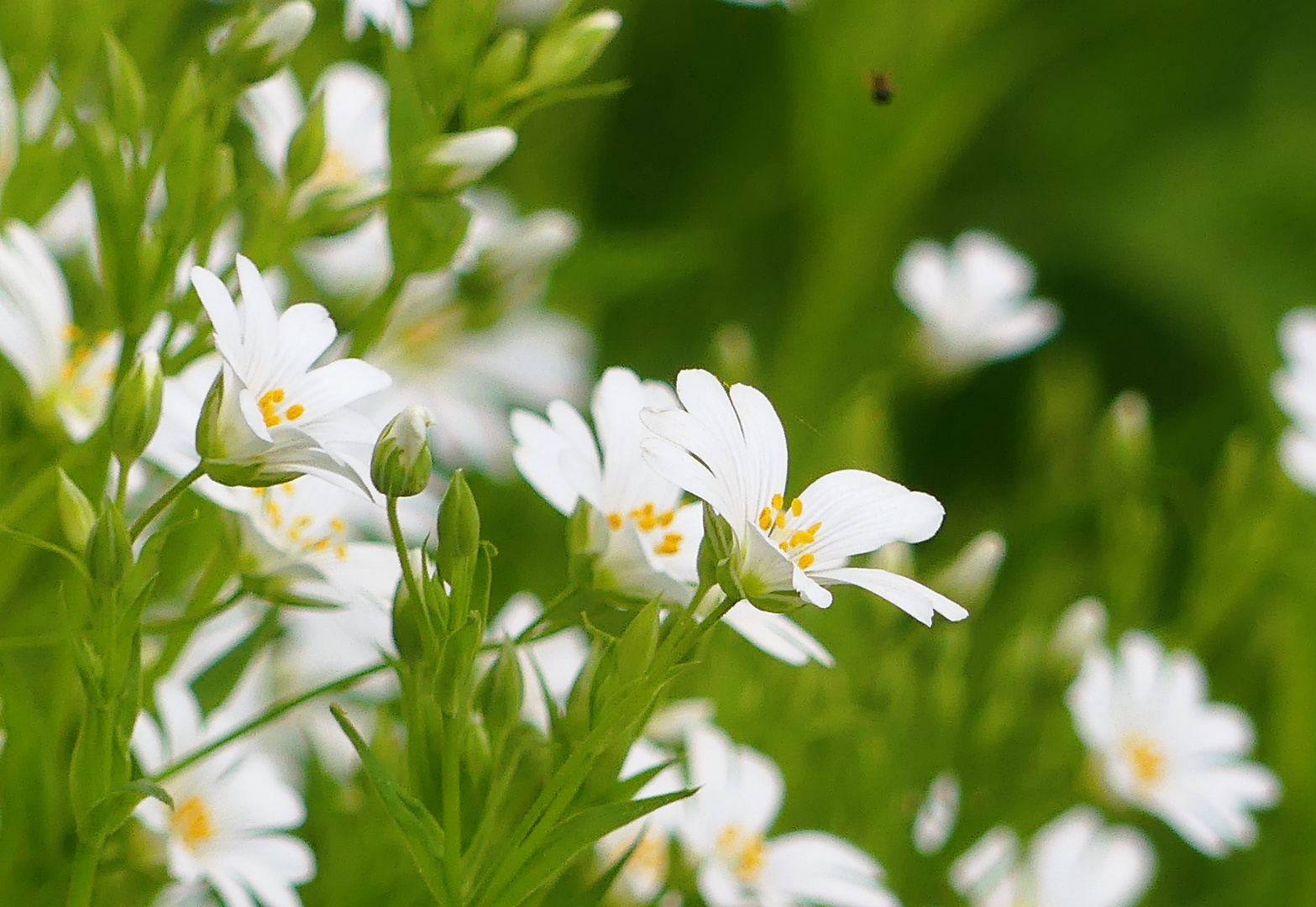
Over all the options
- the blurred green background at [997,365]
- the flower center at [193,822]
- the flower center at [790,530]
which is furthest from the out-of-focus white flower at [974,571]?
the flower center at [193,822]

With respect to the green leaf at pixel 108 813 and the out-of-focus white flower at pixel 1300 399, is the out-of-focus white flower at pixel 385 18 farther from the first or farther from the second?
→ the out-of-focus white flower at pixel 1300 399

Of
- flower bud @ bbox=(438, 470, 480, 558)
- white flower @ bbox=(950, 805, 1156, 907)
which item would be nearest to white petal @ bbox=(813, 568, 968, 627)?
flower bud @ bbox=(438, 470, 480, 558)

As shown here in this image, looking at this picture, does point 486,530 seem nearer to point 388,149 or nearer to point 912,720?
point 912,720

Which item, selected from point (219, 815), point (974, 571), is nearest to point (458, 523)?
point (219, 815)

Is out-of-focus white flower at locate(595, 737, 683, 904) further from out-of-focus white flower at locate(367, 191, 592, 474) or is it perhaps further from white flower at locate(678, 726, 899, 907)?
out-of-focus white flower at locate(367, 191, 592, 474)

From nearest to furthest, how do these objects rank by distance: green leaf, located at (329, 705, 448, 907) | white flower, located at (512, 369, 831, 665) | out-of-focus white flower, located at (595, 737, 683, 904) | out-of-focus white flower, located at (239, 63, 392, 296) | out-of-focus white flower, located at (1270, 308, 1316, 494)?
green leaf, located at (329, 705, 448, 907)
white flower, located at (512, 369, 831, 665)
out-of-focus white flower, located at (595, 737, 683, 904)
out-of-focus white flower, located at (239, 63, 392, 296)
out-of-focus white flower, located at (1270, 308, 1316, 494)

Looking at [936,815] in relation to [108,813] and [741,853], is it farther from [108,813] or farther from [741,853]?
[108,813]
